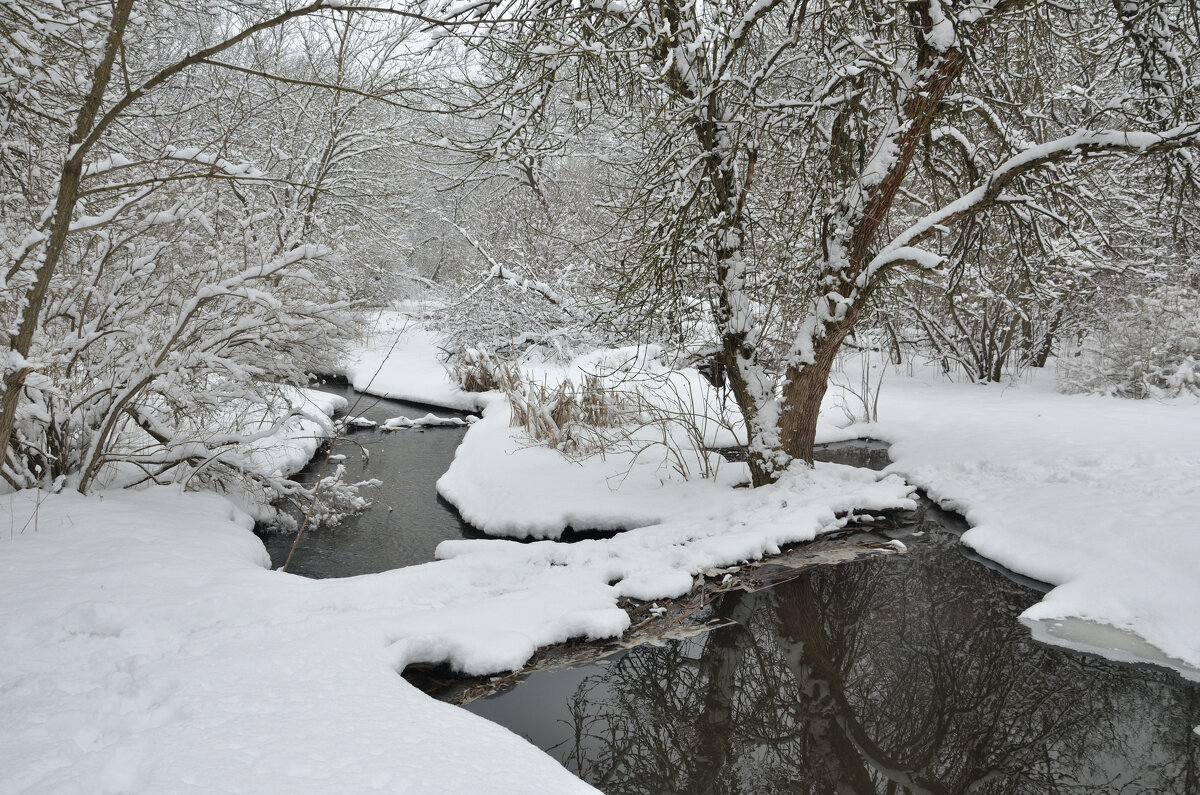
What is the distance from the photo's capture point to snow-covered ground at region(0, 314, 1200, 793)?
7.48 ft

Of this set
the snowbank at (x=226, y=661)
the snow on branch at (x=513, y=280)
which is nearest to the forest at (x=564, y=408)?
the snowbank at (x=226, y=661)

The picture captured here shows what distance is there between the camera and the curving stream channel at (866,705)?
122 inches

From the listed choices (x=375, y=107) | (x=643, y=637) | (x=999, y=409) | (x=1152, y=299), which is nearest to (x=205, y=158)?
(x=643, y=637)

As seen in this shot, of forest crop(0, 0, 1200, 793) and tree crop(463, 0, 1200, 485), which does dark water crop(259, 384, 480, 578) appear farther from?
tree crop(463, 0, 1200, 485)

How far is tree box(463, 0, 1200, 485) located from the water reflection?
2.30 m

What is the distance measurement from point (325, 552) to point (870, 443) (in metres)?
6.61

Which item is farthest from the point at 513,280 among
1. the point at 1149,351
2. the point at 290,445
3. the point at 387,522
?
the point at 1149,351

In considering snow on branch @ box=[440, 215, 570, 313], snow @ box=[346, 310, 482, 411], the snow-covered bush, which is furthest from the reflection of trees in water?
snow on branch @ box=[440, 215, 570, 313]

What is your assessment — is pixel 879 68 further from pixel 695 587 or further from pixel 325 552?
pixel 325 552

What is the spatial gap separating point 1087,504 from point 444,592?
4.71m

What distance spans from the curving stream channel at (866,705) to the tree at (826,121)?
1.98 m

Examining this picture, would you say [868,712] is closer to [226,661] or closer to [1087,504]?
[1087,504]

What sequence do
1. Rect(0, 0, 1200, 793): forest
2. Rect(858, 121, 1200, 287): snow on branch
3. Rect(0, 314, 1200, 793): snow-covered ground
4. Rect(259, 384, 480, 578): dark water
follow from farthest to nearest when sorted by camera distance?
Rect(259, 384, 480, 578): dark water
Rect(858, 121, 1200, 287): snow on branch
Rect(0, 0, 1200, 793): forest
Rect(0, 314, 1200, 793): snow-covered ground

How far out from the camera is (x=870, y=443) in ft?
29.3
